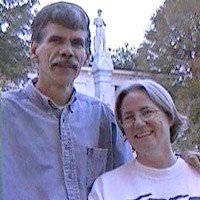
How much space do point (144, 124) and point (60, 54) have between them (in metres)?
0.27

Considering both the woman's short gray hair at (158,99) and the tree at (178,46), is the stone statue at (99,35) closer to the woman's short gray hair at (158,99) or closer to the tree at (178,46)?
the tree at (178,46)

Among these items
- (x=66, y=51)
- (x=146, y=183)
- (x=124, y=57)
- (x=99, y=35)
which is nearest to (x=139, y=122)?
(x=146, y=183)

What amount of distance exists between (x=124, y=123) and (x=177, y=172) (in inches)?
7.0

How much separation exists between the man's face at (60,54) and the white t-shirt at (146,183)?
0.88 feet

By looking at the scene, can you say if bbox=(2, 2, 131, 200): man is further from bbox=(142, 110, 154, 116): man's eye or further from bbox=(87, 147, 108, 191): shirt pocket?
bbox=(142, 110, 154, 116): man's eye

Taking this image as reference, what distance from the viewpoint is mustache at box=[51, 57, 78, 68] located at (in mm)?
1445

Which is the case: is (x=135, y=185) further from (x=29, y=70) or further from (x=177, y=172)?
(x=29, y=70)

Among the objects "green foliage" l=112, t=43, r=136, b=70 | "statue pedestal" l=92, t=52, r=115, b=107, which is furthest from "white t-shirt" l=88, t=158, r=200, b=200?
"green foliage" l=112, t=43, r=136, b=70

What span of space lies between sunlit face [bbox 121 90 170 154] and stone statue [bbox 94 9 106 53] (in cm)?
715

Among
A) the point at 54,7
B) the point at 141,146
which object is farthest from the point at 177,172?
the point at 54,7

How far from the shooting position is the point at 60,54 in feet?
4.78

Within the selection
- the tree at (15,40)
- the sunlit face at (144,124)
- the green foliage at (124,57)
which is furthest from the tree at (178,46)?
the sunlit face at (144,124)

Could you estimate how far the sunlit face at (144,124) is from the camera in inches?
55.9

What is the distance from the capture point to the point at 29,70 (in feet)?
26.8
